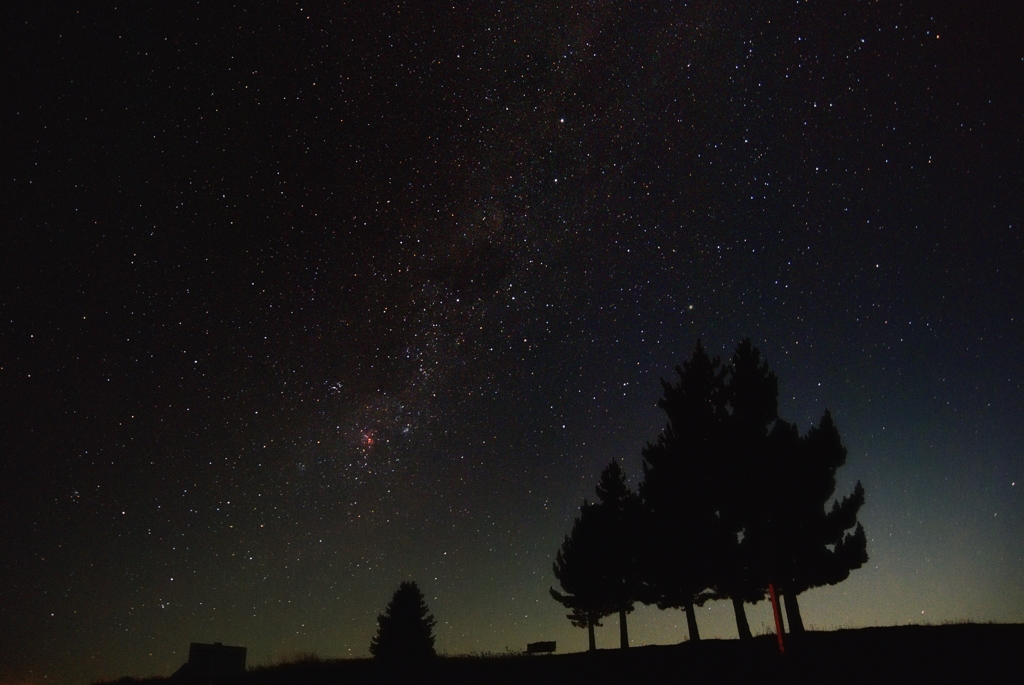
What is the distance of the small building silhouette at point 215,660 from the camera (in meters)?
19.2

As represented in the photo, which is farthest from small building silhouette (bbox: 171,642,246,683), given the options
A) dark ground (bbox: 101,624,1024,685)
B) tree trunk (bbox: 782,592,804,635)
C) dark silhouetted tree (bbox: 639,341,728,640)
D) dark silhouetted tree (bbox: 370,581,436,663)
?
dark silhouetted tree (bbox: 370,581,436,663)

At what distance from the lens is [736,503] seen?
2303 cm

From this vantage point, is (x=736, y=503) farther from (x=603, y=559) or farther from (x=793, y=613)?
(x=603, y=559)

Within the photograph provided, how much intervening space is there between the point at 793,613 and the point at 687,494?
502cm

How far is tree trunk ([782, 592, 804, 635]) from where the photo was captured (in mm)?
20859

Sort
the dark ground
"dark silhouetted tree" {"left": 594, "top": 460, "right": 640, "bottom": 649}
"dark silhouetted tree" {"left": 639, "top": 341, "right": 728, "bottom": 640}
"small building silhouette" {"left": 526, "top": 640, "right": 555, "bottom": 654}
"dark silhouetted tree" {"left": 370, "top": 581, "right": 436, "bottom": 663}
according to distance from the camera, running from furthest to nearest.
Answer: "dark silhouetted tree" {"left": 370, "top": 581, "right": 436, "bottom": 663}
"small building silhouette" {"left": 526, "top": 640, "right": 555, "bottom": 654}
"dark silhouetted tree" {"left": 594, "top": 460, "right": 640, "bottom": 649}
"dark silhouetted tree" {"left": 639, "top": 341, "right": 728, "bottom": 640}
the dark ground

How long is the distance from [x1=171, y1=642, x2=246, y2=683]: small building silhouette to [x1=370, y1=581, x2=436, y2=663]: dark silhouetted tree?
2264cm

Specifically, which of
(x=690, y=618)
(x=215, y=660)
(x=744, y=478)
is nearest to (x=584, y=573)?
(x=690, y=618)

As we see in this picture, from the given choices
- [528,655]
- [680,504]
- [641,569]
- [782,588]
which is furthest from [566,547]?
[782,588]

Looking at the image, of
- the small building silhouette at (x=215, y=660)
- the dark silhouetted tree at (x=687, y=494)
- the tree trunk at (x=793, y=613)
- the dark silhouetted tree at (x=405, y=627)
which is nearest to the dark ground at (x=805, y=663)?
the tree trunk at (x=793, y=613)

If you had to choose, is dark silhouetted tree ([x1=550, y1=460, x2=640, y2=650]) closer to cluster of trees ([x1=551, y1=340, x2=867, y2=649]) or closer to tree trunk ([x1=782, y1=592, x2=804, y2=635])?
cluster of trees ([x1=551, y1=340, x2=867, y2=649])

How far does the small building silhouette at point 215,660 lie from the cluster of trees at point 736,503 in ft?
47.5

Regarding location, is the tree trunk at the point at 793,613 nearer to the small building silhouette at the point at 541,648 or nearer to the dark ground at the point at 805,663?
the dark ground at the point at 805,663

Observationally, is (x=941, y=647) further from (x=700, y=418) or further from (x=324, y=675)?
(x=324, y=675)
